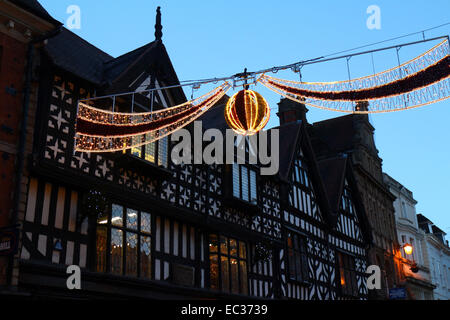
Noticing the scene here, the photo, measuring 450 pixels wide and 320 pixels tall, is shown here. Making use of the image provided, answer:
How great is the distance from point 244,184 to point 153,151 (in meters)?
4.71

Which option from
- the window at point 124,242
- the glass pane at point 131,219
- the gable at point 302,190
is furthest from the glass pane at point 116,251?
the gable at point 302,190

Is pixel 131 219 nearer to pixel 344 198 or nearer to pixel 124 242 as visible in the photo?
pixel 124 242

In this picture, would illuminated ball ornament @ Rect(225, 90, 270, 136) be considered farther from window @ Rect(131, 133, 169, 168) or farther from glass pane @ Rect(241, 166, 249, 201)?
glass pane @ Rect(241, 166, 249, 201)

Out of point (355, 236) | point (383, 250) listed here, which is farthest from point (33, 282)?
point (383, 250)

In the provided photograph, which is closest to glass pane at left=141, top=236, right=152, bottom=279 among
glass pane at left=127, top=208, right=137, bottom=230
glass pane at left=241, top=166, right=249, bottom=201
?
glass pane at left=127, top=208, right=137, bottom=230

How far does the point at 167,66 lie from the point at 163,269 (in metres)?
6.15

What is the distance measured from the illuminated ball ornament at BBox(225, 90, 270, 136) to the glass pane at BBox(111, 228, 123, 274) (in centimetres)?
482

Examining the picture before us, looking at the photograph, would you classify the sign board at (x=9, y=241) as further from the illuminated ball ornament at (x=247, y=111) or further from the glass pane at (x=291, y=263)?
the glass pane at (x=291, y=263)

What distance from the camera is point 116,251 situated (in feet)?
42.9

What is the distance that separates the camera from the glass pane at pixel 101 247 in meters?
12.6

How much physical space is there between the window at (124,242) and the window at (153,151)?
153 centimetres

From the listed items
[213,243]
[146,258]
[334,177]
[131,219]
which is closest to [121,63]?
[131,219]

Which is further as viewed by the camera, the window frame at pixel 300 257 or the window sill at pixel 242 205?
the window frame at pixel 300 257
